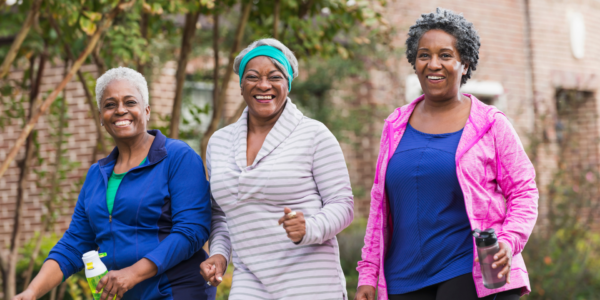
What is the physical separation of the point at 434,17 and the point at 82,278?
4.98 meters

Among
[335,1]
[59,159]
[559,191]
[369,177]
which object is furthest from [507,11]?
[59,159]

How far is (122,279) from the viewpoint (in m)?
2.60

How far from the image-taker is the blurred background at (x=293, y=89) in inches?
198

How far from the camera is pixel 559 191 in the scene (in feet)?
23.5

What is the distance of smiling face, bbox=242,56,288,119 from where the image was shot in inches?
113

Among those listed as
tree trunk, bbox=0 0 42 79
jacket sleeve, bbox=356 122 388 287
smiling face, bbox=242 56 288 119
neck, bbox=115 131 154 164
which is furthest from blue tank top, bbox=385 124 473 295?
tree trunk, bbox=0 0 42 79

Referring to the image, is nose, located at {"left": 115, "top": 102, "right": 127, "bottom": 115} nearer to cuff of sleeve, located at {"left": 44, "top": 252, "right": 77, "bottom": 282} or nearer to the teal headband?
the teal headband

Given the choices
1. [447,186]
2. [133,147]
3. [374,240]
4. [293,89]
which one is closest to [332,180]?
[374,240]

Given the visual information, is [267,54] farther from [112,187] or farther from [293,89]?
[293,89]

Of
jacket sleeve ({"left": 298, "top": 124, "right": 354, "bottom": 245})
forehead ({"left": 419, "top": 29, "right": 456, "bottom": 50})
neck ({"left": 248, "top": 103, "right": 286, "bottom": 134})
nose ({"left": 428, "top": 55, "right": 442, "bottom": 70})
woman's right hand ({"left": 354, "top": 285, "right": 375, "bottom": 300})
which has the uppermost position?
forehead ({"left": 419, "top": 29, "right": 456, "bottom": 50})

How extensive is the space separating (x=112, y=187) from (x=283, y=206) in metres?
0.80

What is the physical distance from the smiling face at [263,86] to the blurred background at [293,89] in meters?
1.49

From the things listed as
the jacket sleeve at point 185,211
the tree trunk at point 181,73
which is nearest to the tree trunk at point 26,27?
the tree trunk at point 181,73

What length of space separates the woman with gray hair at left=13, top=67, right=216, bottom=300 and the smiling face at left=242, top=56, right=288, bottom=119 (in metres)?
0.39
